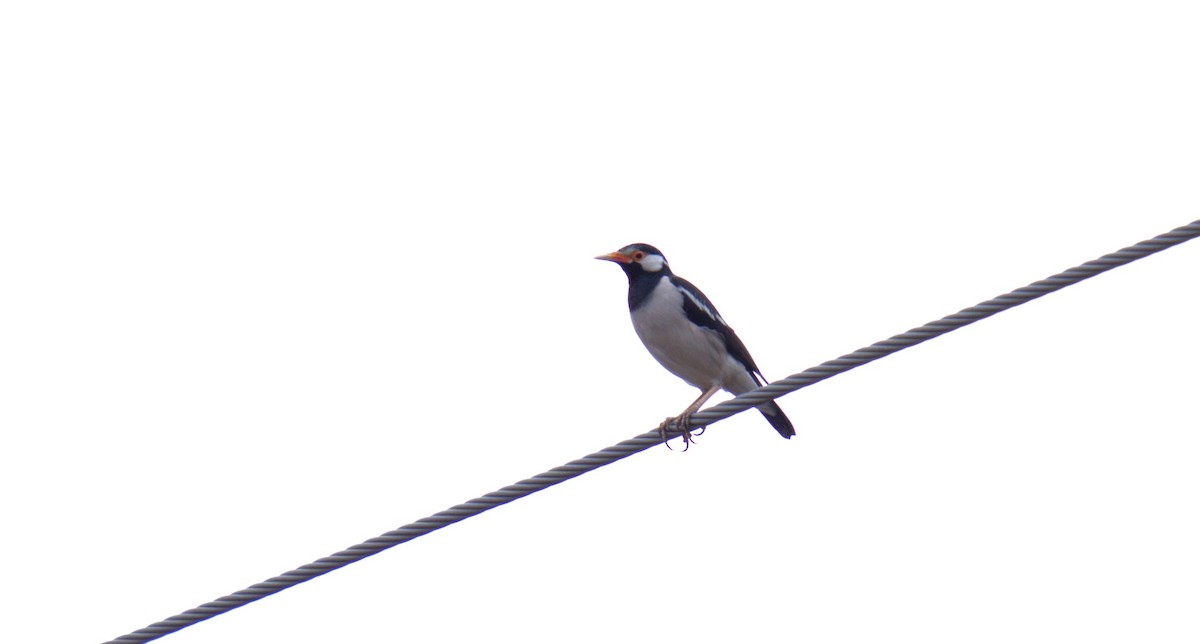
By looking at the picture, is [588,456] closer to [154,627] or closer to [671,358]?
[154,627]

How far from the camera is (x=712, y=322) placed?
28.4 ft

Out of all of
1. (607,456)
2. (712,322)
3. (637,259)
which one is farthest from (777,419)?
(607,456)

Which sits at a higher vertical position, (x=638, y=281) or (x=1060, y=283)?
(x=638, y=281)

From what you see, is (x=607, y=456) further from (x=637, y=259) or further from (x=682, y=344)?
(x=637, y=259)

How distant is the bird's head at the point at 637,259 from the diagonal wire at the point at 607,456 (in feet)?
10.8

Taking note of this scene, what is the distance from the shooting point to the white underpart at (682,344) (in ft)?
28.0

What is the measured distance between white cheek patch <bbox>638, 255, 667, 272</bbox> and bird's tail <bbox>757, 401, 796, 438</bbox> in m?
1.02

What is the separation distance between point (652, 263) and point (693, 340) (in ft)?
2.66

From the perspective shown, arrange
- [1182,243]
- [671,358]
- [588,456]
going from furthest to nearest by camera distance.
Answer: [671,358]
[588,456]
[1182,243]

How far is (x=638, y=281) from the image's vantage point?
9.01 meters

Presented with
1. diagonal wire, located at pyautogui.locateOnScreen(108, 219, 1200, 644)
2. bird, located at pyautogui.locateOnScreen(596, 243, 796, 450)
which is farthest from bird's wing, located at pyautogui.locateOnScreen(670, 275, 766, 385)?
diagonal wire, located at pyautogui.locateOnScreen(108, 219, 1200, 644)

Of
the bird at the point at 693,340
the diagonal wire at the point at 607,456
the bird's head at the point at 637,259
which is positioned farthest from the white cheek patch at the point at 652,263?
the diagonal wire at the point at 607,456

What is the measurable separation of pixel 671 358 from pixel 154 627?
Answer: 3.93 m

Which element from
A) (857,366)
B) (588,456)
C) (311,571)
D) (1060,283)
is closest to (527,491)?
(588,456)
